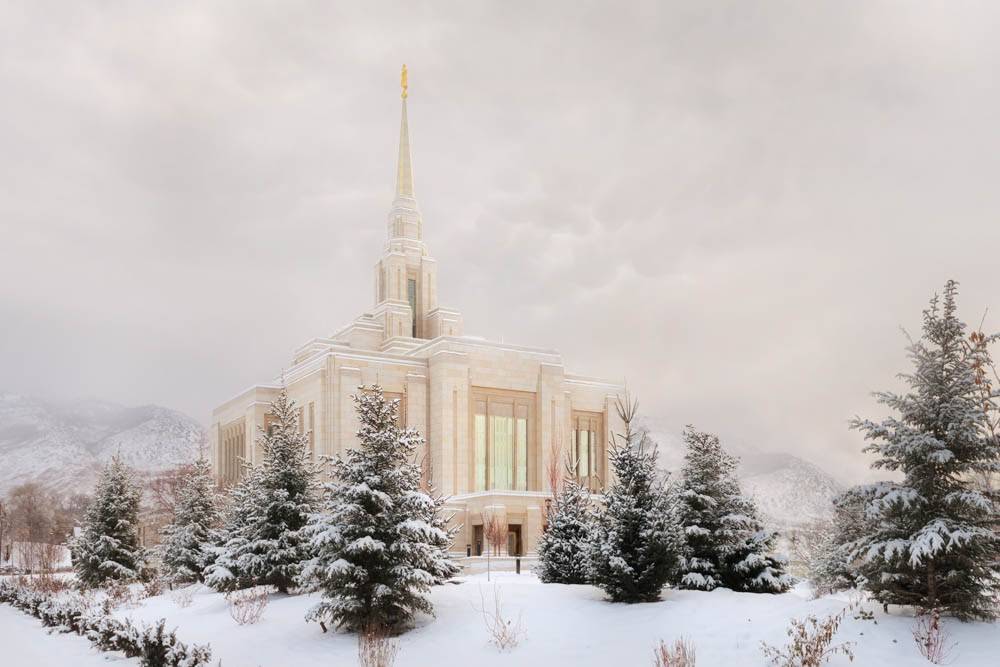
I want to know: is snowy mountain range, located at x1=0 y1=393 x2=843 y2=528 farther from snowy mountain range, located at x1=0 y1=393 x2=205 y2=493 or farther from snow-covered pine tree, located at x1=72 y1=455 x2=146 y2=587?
snow-covered pine tree, located at x1=72 y1=455 x2=146 y2=587

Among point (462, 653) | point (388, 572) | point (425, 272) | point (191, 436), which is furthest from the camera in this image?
point (191, 436)

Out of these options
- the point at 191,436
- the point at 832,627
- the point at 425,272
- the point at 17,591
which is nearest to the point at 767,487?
the point at 425,272

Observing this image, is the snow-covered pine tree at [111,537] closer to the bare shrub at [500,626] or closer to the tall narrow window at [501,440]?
the bare shrub at [500,626]

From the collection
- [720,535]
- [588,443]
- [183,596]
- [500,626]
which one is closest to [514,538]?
[588,443]

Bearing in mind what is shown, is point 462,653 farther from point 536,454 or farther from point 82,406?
point 82,406

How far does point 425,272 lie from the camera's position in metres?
63.8

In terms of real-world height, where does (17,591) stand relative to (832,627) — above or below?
below

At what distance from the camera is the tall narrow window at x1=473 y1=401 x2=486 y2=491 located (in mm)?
51406

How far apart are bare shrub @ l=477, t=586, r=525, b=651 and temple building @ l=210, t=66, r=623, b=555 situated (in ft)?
A: 81.0

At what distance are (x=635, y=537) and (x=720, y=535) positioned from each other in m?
2.48

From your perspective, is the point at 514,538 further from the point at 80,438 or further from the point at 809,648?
the point at 80,438

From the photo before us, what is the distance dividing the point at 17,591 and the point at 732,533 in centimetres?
2448

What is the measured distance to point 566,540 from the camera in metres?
21.4

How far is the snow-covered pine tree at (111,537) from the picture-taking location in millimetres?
33062
